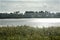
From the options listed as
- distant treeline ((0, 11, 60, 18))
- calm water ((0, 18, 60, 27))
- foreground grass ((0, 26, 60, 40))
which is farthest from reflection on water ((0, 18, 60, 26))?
foreground grass ((0, 26, 60, 40))

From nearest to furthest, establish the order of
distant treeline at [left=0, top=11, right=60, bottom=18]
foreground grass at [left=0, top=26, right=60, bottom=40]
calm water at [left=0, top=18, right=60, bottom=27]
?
1. foreground grass at [left=0, top=26, right=60, bottom=40]
2. distant treeline at [left=0, top=11, right=60, bottom=18]
3. calm water at [left=0, top=18, right=60, bottom=27]

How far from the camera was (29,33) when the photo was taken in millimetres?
9797

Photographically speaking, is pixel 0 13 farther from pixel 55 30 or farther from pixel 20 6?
pixel 55 30

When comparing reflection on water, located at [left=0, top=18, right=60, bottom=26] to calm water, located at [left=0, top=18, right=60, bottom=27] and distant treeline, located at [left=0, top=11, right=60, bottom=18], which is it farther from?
distant treeline, located at [left=0, top=11, right=60, bottom=18]

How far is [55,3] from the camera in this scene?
1222 centimetres

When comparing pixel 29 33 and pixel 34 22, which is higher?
pixel 29 33

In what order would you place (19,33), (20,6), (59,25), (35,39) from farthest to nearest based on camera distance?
(20,6) → (59,25) → (19,33) → (35,39)

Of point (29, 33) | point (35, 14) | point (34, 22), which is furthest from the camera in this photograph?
point (34, 22)

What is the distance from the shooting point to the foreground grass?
926cm

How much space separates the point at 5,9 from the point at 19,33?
9.42 feet

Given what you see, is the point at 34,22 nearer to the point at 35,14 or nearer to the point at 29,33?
the point at 35,14

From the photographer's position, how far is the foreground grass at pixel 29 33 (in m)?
9.26

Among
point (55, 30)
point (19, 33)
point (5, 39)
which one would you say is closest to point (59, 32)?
point (55, 30)

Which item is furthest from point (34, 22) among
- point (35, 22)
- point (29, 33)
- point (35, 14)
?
point (29, 33)
